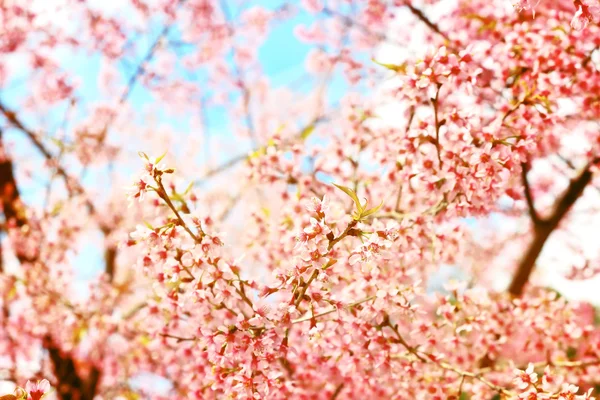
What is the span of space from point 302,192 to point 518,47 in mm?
2031

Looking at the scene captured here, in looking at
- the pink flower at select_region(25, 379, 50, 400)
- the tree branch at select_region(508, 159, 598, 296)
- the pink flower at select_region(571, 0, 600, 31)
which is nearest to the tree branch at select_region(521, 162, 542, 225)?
the tree branch at select_region(508, 159, 598, 296)

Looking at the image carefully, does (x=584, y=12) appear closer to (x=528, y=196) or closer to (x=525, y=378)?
(x=525, y=378)

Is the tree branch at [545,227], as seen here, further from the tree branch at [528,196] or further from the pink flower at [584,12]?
the pink flower at [584,12]

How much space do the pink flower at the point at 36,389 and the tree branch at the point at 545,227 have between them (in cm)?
516

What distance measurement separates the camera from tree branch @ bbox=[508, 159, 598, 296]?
5660mm

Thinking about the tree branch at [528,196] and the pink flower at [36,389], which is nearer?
the pink flower at [36,389]

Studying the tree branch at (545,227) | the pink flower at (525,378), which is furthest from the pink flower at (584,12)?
the tree branch at (545,227)

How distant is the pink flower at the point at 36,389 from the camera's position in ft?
7.66

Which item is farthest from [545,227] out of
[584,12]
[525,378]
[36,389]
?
[36,389]

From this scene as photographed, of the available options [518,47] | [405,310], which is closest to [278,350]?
[405,310]

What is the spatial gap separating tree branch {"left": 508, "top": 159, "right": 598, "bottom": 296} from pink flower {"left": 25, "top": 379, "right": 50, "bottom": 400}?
5159 millimetres

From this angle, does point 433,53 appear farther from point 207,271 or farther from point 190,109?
point 190,109

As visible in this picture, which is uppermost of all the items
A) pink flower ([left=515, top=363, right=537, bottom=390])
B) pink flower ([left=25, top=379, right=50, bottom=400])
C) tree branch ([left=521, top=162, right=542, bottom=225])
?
tree branch ([left=521, top=162, right=542, bottom=225])

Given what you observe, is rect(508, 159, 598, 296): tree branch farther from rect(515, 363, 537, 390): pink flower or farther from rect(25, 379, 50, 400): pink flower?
rect(25, 379, 50, 400): pink flower
